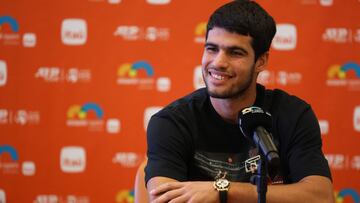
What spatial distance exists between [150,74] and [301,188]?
191 cm

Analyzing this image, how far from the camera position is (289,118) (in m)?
2.23

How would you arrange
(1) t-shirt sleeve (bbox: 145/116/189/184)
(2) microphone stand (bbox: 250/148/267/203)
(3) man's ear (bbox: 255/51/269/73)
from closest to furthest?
(2) microphone stand (bbox: 250/148/267/203), (1) t-shirt sleeve (bbox: 145/116/189/184), (3) man's ear (bbox: 255/51/269/73)

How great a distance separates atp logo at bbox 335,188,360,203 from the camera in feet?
12.2

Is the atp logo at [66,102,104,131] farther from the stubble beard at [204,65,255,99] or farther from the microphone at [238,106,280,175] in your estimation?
the microphone at [238,106,280,175]

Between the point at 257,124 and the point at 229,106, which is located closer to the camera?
the point at 257,124

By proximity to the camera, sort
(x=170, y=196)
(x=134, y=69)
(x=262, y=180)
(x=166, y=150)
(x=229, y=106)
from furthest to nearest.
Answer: (x=134, y=69), (x=229, y=106), (x=166, y=150), (x=170, y=196), (x=262, y=180)

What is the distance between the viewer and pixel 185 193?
1.89 meters

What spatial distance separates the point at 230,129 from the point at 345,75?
1818 millimetres

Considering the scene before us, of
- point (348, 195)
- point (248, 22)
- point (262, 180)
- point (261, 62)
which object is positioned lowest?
point (348, 195)

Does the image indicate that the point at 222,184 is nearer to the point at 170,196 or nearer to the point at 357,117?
the point at 170,196

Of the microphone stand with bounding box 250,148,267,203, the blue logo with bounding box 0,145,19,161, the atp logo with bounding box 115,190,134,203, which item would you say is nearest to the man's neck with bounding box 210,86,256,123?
the microphone stand with bounding box 250,148,267,203

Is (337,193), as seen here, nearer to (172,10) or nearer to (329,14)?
(329,14)

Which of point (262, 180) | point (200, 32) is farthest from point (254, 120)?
point (200, 32)

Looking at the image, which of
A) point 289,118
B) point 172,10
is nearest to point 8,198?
point 172,10
